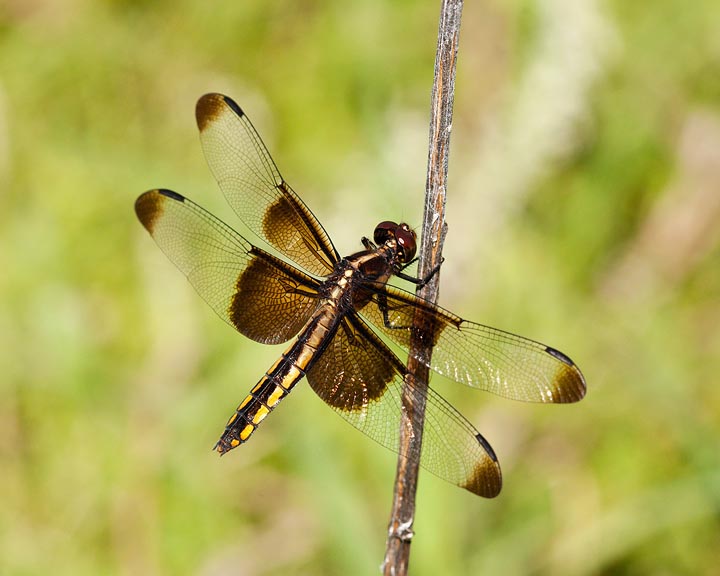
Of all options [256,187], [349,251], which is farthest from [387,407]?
[349,251]

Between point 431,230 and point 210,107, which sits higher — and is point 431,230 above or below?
below

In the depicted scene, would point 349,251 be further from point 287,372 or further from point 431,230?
point 431,230

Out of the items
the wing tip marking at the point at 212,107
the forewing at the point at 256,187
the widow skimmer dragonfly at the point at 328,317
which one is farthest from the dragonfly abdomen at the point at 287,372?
the wing tip marking at the point at 212,107

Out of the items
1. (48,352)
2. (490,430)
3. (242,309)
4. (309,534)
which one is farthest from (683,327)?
(48,352)

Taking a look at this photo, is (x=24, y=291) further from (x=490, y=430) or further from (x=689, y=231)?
(x=689, y=231)

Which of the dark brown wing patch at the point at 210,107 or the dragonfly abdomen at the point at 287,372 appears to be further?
the dark brown wing patch at the point at 210,107

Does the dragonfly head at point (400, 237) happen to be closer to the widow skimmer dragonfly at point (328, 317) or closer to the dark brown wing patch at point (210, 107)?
the widow skimmer dragonfly at point (328, 317)
